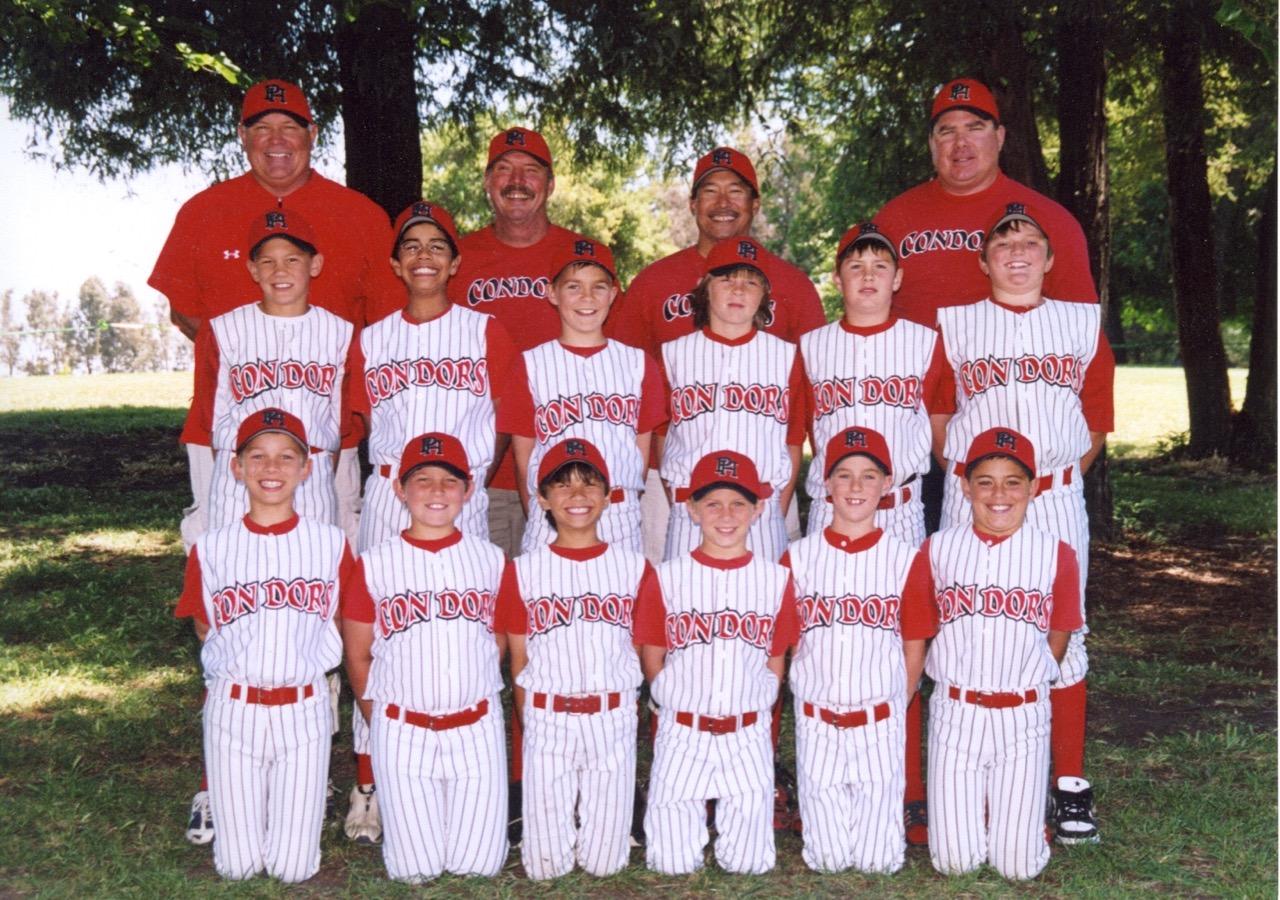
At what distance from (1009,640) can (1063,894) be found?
74 cm

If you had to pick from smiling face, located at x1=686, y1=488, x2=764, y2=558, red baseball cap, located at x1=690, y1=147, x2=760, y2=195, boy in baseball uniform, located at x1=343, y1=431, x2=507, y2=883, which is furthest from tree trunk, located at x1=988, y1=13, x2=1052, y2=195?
boy in baseball uniform, located at x1=343, y1=431, x2=507, y2=883

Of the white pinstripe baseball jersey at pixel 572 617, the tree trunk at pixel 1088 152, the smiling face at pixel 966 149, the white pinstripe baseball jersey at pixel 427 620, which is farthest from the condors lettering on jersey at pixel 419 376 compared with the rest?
the tree trunk at pixel 1088 152

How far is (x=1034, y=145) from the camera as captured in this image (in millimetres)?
7988

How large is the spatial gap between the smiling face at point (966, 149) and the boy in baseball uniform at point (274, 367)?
7.34 ft

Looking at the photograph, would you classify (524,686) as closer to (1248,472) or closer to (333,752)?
(333,752)

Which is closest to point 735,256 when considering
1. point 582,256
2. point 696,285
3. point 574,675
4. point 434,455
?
point 696,285

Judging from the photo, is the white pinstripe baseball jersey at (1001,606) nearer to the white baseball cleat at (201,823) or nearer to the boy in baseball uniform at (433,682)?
the boy in baseball uniform at (433,682)

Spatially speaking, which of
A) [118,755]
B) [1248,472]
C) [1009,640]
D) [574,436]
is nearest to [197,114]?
[118,755]

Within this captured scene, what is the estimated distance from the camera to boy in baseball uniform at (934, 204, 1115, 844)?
4.05m

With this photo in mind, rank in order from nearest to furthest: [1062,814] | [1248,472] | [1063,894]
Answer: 1. [1063,894]
2. [1062,814]
3. [1248,472]

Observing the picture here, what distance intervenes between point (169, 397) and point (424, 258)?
17.1 meters

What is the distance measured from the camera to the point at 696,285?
4656 millimetres

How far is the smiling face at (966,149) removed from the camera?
14.9 ft

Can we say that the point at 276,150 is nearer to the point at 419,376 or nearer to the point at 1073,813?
the point at 419,376
